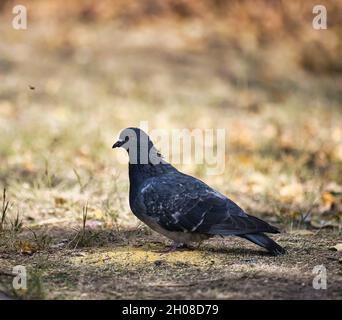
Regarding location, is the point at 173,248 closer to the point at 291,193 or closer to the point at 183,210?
the point at 183,210

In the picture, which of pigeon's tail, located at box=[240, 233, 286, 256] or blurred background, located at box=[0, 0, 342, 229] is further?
blurred background, located at box=[0, 0, 342, 229]

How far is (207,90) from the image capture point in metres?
12.1

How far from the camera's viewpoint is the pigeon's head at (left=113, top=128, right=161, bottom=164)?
17.1 ft

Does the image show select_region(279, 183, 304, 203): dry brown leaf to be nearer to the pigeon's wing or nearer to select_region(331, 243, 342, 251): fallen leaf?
select_region(331, 243, 342, 251): fallen leaf

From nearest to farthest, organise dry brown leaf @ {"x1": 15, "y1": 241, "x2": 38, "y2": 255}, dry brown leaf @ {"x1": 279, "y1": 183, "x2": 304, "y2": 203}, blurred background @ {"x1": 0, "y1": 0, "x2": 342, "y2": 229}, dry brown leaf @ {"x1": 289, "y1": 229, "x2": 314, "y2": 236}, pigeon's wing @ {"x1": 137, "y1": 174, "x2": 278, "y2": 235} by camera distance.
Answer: pigeon's wing @ {"x1": 137, "y1": 174, "x2": 278, "y2": 235} < dry brown leaf @ {"x1": 15, "y1": 241, "x2": 38, "y2": 255} < dry brown leaf @ {"x1": 289, "y1": 229, "x2": 314, "y2": 236} < blurred background @ {"x1": 0, "y1": 0, "x2": 342, "y2": 229} < dry brown leaf @ {"x1": 279, "y1": 183, "x2": 304, "y2": 203}

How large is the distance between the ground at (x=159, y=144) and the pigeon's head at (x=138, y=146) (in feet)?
2.04

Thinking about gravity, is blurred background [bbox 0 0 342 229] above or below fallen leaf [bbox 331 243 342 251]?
above

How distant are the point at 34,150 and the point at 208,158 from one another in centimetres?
200

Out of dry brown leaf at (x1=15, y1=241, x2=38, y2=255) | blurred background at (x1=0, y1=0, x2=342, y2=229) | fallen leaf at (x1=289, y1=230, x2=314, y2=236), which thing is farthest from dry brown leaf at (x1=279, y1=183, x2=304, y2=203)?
dry brown leaf at (x1=15, y1=241, x2=38, y2=255)

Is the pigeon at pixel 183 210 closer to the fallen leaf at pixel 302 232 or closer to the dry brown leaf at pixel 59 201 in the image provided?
the fallen leaf at pixel 302 232

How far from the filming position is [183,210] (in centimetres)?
487

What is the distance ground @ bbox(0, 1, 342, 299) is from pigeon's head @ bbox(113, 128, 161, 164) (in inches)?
24.5

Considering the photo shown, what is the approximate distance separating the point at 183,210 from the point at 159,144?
3.91 meters
